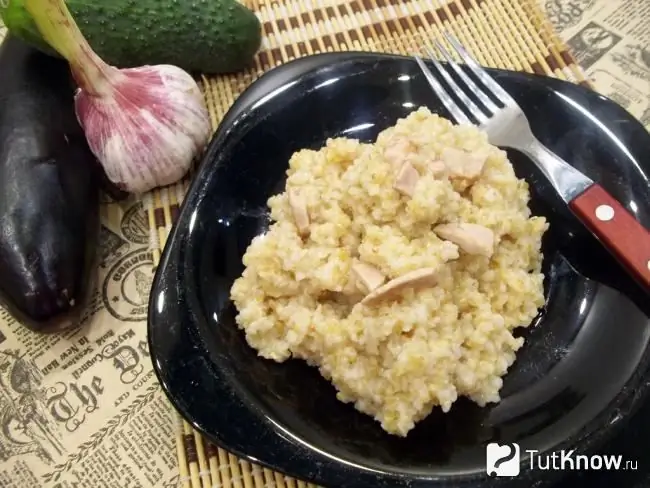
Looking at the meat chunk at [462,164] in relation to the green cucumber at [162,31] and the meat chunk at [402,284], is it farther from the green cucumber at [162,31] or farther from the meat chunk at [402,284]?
the green cucumber at [162,31]

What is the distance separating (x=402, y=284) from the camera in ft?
3.10

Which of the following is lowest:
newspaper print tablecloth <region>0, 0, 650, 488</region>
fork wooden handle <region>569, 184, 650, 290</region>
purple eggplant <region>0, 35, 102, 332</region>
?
newspaper print tablecloth <region>0, 0, 650, 488</region>

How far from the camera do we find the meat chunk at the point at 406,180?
1.00 meters

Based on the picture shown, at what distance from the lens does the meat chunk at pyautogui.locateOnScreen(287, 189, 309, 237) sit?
107 centimetres

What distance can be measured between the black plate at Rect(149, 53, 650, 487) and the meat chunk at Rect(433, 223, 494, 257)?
0.17m

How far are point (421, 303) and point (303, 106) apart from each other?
48 cm

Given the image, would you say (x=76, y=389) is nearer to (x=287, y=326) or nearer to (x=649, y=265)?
(x=287, y=326)

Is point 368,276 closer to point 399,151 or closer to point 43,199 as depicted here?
point 399,151

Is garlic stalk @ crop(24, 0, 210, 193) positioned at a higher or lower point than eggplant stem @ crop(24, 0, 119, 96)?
lower

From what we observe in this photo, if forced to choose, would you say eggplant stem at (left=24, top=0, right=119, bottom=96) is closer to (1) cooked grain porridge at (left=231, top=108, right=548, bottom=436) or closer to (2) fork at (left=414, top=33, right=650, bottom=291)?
(1) cooked grain porridge at (left=231, top=108, right=548, bottom=436)

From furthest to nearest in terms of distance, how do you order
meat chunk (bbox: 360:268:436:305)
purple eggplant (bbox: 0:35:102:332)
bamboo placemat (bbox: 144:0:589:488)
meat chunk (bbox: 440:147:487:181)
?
bamboo placemat (bbox: 144:0:589:488), purple eggplant (bbox: 0:35:102:332), meat chunk (bbox: 440:147:487:181), meat chunk (bbox: 360:268:436:305)

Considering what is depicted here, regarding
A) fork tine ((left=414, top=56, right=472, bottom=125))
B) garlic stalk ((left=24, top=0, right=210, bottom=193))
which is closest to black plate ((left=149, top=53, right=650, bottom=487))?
fork tine ((left=414, top=56, right=472, bottom=125))

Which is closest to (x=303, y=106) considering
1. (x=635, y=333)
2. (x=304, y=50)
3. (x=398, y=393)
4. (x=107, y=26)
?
(x=304, y=50)

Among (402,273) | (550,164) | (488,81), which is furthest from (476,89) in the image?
(402,273)
